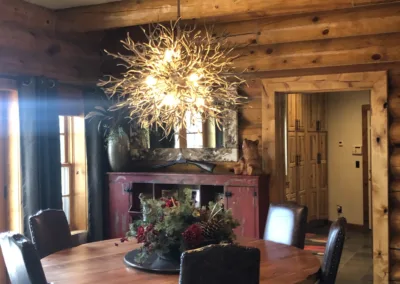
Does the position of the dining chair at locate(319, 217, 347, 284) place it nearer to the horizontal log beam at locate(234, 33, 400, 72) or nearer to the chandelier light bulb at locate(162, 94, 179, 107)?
the chandelier light bulb at locate(162, 94, 179, 107)

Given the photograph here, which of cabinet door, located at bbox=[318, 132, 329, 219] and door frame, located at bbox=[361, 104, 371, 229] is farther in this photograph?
cabinet door, located at bbox=[318, 132, 329, 219]

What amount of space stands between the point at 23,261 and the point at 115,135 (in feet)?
10.5

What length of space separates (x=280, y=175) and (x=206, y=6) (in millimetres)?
1901

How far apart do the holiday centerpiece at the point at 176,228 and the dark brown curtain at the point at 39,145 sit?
2020 mm

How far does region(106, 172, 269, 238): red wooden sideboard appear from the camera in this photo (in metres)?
4.84

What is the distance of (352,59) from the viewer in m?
4.66

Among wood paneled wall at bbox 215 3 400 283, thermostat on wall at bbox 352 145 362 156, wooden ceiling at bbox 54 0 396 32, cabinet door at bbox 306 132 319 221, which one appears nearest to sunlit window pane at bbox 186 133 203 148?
wood paneled wall at bbox 215 3 400 283

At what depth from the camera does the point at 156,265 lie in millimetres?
2820

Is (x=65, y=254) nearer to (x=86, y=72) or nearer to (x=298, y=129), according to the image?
(x=86, y=72)

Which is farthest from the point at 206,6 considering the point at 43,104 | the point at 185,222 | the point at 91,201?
the point at 91,201

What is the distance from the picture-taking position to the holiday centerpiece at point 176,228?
108 inches

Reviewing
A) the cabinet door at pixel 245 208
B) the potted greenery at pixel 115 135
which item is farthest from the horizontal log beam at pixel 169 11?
the cabinet door at pixel 245 208

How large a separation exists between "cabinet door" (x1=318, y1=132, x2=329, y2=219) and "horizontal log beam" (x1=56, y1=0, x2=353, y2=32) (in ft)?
11.9

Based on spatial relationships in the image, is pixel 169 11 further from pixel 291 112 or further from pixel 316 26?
pixel 291 112
